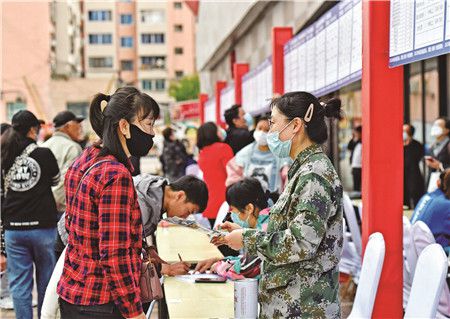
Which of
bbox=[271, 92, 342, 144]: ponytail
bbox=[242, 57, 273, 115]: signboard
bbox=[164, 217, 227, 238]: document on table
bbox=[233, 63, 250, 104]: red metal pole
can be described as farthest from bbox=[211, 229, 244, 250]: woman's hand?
bbox=[233, 63, 250, 104]: red metal pole

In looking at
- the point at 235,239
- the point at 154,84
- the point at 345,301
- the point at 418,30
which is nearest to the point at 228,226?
the point at 235,239

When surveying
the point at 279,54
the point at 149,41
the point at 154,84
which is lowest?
the point at 279,54

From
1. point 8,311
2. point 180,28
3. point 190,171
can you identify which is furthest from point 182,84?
point 8,311

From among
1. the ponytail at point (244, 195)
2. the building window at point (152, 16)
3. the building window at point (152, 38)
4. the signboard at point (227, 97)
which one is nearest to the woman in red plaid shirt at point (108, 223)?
the ponytail at point (244, 195)

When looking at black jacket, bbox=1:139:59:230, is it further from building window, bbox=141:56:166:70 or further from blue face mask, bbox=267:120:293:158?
building window, bbox=141:56:166:70

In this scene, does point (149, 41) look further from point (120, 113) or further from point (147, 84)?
point (120, 113)

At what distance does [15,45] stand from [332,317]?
45723 mm

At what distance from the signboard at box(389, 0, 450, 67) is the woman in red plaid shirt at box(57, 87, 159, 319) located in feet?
4.99

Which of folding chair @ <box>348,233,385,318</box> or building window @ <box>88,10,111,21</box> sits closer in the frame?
folding chair @ <box>348,233,385,318</box>

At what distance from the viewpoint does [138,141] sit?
2982 mm

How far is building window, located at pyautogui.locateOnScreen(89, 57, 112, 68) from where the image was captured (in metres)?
82.4

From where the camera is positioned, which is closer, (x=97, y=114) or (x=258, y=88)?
(x=97, y=114)

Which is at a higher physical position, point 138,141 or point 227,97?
point 227,97

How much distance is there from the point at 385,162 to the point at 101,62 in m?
80.1
